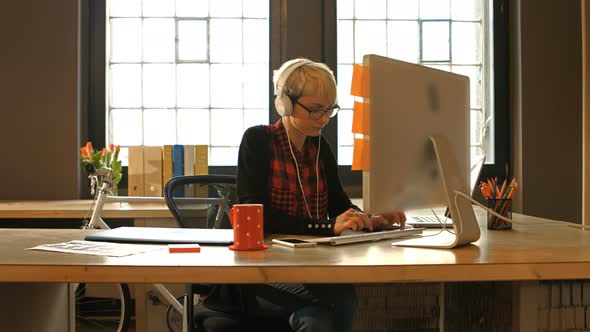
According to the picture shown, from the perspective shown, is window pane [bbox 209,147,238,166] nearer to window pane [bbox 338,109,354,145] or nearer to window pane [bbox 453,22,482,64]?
window pane [bbox 338,109,354,145]

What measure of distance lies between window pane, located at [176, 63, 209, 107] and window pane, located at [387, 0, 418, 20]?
1.15m

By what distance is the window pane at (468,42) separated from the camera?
13.3 feet

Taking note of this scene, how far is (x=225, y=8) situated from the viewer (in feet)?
12.9

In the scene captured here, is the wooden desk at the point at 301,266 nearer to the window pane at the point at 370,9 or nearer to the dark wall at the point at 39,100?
the dark wall at the point at 39,100

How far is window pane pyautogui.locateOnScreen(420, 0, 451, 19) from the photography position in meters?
4.02

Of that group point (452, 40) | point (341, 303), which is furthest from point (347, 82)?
point (341, 303)

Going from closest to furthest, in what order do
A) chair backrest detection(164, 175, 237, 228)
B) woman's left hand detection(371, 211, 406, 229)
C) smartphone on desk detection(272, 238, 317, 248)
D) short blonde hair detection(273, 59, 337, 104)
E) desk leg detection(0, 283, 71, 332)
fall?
smartphone on desk detection(272, 238, 317, 248), desk leg detection(0, 283, 71, 332), woman's left hand detection(371, 211, 406, 229), short blonde hair detection(273, 59, 337, 104), chair backrest detection(164, 175, 237, 228)

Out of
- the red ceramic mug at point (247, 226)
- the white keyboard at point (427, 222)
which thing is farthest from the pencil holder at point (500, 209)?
the red ceramic mug at point (247, 226)

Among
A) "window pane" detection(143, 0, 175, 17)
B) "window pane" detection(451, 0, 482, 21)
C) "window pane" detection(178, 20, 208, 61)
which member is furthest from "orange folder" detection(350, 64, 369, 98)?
"window pane" detection(451, 0, 482, 21)

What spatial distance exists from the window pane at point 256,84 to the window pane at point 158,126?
456 mm

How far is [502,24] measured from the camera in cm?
399

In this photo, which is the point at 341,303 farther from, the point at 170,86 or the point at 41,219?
the point at 170,86

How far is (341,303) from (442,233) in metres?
0.41

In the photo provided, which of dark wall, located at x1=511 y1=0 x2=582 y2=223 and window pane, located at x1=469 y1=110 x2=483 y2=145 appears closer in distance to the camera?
dark wall, located at x1=511 y1=0 x2=582 y2=223
